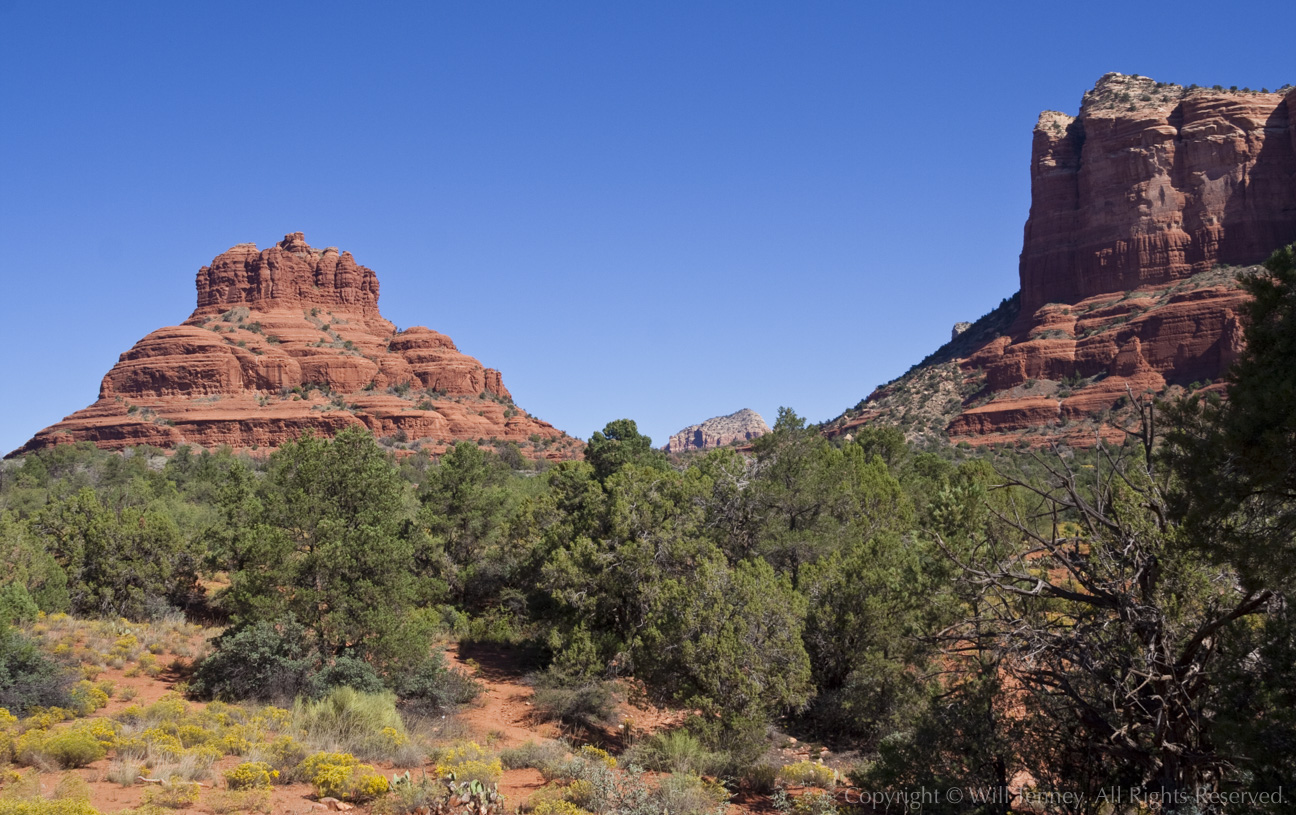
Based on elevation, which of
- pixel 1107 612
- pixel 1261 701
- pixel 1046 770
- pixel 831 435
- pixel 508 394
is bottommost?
pixel 1046 770

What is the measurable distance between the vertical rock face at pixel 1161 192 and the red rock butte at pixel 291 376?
2934 inches

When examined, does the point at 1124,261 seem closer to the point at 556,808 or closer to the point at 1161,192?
the point at 1161,192

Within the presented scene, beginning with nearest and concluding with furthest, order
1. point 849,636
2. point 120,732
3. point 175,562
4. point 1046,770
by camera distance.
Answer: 1. point 1046,770
2. point 120,732
3. point 849,636
4. point 175,562

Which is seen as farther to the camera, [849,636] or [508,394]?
[508,394]

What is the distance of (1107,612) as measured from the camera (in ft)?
30.3

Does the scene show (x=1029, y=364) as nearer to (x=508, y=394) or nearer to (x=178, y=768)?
(x=508, y=394)

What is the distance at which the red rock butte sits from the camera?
101 metres

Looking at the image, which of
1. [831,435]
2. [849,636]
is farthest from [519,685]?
[831,435]

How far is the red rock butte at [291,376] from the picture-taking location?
101 meters

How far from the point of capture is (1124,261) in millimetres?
109250

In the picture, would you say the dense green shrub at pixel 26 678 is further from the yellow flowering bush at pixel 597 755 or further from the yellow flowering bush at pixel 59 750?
the yellow flowering bush at pixel 597 755

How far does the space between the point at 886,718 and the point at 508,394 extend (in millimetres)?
118015

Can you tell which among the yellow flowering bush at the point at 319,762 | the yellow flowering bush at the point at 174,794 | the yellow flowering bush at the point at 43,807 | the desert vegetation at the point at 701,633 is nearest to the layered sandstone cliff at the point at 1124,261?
the desert vegetation at the point at 701,633

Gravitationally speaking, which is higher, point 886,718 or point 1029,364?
point 1029,364
